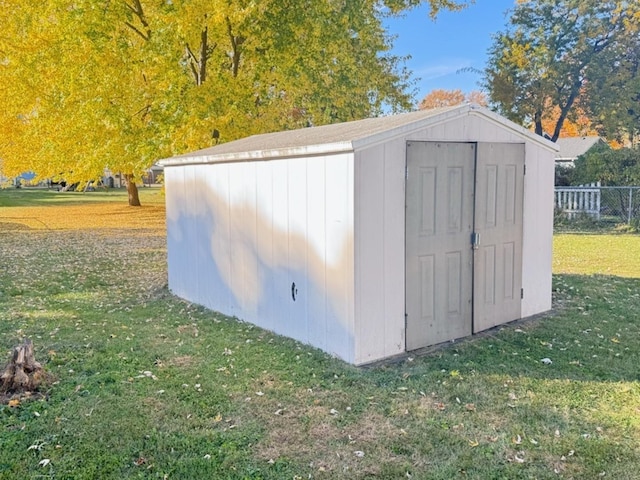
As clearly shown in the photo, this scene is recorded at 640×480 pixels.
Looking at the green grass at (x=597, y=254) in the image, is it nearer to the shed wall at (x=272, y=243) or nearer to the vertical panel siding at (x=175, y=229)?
the shed wall at (x=272, y=243)

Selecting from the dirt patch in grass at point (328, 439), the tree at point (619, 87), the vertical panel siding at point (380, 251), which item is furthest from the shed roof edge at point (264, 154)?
the tree at point (619, 87)

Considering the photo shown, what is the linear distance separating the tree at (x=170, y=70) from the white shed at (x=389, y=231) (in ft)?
17.7

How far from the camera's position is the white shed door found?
4727 millimetres

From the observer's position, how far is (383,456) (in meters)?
2.97

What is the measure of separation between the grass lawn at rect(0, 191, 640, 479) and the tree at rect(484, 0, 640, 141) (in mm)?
15366

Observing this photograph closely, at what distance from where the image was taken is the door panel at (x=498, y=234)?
16.9ft

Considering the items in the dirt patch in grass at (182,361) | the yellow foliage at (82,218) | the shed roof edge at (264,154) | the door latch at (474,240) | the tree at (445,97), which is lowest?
the dirt patch in grass at (182,361)

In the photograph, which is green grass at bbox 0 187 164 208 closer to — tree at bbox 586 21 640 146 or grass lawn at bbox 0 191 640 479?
tree at bbox 586 21 640 146

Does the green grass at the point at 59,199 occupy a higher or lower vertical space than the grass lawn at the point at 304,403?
higher

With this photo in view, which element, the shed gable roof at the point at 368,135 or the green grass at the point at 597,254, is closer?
the shed gable roof at the point at 368,135

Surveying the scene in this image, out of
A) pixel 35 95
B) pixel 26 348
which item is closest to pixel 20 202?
pixel 35 95

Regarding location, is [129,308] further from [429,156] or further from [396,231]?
[429,156]

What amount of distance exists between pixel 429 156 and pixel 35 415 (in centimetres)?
360

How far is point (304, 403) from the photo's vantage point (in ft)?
12.0
